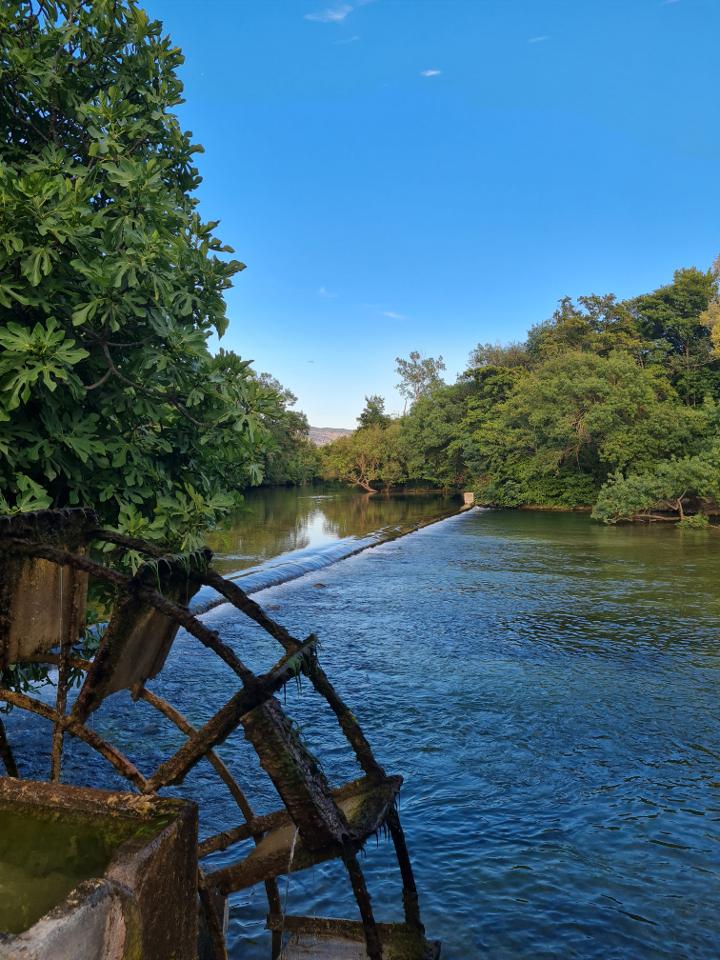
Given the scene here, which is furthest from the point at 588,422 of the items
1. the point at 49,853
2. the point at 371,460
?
the point at 49,853

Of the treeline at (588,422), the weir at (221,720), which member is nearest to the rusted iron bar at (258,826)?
the weir at (221,720)

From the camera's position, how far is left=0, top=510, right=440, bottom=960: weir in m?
4.27

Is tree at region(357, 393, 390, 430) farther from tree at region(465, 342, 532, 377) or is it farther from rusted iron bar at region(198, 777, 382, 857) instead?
rusted iron bar at region(198, 777, 382, 857)

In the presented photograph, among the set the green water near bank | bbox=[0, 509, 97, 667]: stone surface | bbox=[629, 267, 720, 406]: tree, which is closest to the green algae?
the green water near bank

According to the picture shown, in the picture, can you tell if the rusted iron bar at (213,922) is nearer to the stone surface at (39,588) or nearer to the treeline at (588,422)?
the stone surface at (39,588)

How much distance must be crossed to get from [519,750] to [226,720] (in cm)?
590

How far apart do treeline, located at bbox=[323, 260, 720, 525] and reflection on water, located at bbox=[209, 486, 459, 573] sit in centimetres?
354

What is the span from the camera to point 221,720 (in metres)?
4.22

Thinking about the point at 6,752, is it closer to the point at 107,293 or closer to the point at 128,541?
the point at 128,541

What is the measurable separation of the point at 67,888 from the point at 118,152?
440 centimetres

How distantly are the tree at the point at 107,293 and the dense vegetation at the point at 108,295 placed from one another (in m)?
0.01

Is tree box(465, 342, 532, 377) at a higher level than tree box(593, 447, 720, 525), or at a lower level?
higher

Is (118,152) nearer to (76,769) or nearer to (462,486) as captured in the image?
(76,769)

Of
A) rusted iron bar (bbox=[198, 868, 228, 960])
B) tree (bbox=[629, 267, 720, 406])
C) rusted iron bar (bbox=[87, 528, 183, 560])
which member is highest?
tree (bbox=[629, 267, 720, 406])
